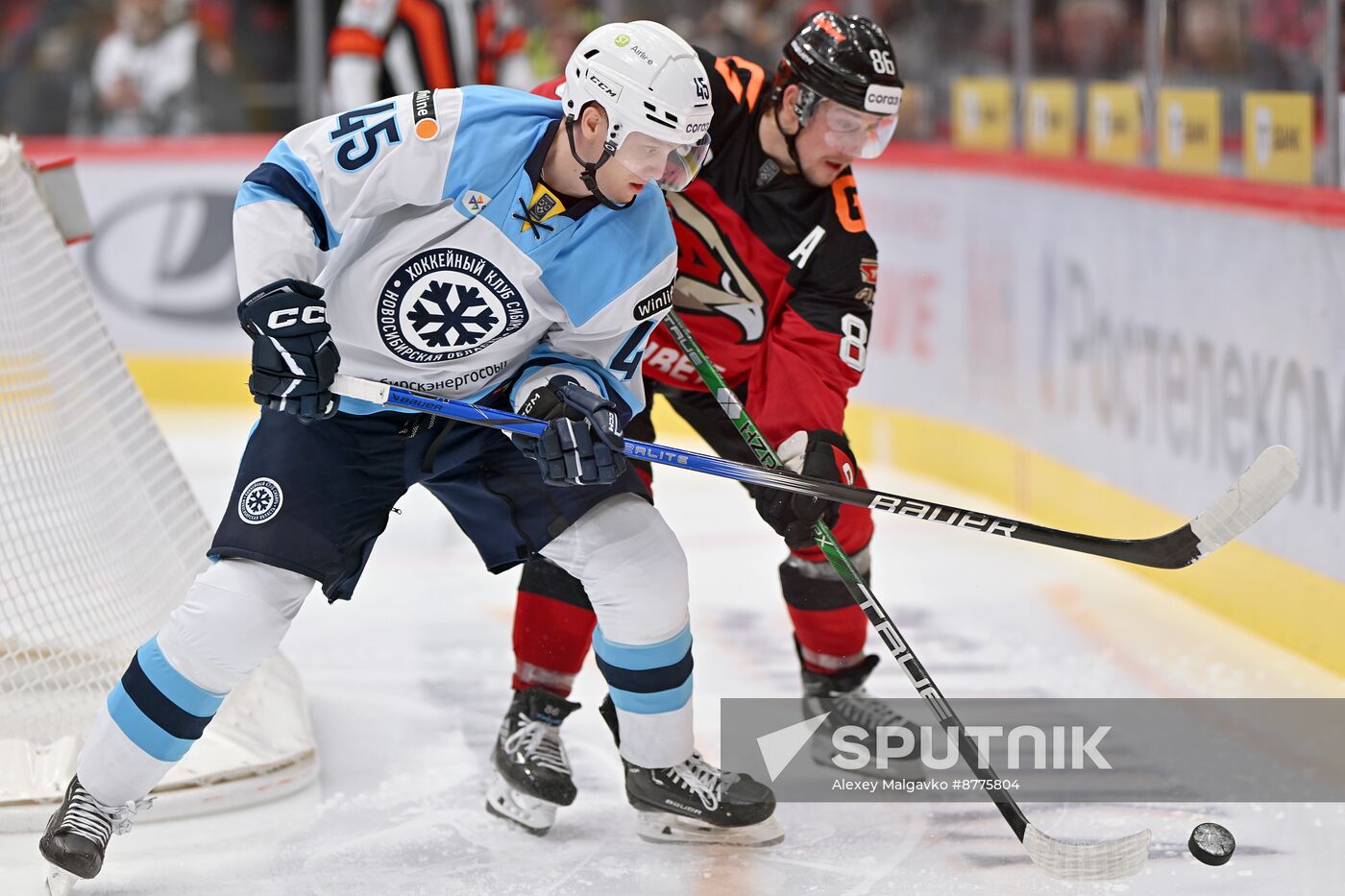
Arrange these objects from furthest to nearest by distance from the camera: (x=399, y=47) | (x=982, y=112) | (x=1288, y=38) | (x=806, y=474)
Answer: (x=399, y=47) → (x=982, y=112) → (x=1288, y=38) → (x=806, y=474)

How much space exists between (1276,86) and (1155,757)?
62.2 inches

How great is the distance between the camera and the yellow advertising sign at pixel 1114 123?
4.65 m

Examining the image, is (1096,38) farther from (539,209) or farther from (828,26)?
(539,209)

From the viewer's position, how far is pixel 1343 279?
3482 millimetres

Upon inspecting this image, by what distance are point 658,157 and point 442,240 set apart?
0.31 metres

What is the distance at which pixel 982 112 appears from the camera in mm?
5590

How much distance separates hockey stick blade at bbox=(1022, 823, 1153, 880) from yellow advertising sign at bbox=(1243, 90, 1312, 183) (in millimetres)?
1782

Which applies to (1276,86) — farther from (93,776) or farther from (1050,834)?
(93,776)

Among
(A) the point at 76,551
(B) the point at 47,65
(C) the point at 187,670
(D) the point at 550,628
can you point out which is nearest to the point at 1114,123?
(D) the point at 550,628

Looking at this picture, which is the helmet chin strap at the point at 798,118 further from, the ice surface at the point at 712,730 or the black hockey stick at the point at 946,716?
the ice surface at the point at 712,730

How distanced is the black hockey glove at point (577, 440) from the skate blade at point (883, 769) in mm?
851

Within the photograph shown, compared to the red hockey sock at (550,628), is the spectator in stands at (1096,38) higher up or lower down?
higher up

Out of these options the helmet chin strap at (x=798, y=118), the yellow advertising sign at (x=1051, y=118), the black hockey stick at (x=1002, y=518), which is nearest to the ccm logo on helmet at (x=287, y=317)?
the black hockey stick at (x=1002, y=518)

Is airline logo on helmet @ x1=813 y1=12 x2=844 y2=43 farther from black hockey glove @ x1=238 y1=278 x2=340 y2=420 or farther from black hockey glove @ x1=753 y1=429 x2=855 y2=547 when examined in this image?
black hockey glove @ x1=238 y1=278 x2=340 y2=420
